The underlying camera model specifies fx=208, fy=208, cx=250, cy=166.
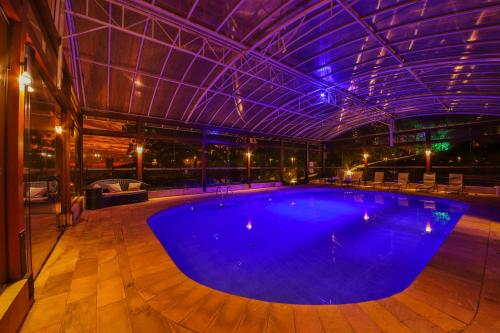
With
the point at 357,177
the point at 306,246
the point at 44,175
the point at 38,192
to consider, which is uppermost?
the point at 44,175

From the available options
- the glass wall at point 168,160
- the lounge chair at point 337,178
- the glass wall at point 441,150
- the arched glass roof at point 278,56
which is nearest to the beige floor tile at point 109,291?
the arched glass roof at point 278,56

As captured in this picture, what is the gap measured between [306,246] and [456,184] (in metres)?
11.7

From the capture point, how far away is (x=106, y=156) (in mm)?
10547

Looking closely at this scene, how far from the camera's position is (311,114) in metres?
13.3

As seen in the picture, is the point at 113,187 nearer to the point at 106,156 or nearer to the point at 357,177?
the point at 106,156

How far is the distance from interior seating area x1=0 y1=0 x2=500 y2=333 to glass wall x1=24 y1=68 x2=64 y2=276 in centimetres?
6

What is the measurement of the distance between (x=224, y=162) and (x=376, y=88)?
383 inches

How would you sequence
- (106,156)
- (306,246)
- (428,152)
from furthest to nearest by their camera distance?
(428,152), (106,156), (306,246)

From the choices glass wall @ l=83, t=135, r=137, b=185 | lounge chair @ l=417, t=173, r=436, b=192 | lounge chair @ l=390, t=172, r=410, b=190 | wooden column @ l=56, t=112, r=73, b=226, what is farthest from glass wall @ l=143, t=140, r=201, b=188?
lounge chair @ l=417, t=173, r=436, b=192

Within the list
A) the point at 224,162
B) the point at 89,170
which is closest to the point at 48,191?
the point at 89,170

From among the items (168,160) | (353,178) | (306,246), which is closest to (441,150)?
(353,178)

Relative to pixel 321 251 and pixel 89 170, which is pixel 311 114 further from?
pixel 89 170

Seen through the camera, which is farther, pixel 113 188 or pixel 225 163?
pixel 225 163

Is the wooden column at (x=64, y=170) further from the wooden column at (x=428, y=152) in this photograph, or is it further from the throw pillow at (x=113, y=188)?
the wooden column at (x=428, y=152)
